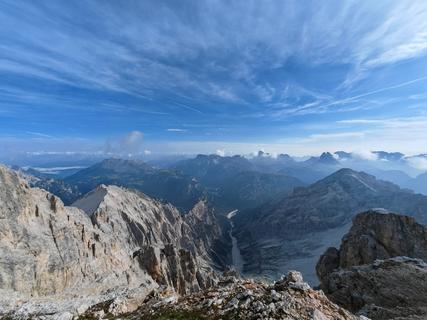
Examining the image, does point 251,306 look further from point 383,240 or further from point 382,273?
point 383,240

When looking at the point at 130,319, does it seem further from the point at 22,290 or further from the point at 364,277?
the point at 364,277

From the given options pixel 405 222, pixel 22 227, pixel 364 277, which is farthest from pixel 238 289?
pixel 405 222

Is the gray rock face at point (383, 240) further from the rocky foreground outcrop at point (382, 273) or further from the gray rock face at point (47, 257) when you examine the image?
the gray rock face at point (47, 257)

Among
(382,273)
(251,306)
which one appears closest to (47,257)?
(251,306)

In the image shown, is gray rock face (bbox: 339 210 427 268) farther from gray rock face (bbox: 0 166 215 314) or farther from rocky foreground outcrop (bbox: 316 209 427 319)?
gray rock face (bbox: 0 166 215 314)

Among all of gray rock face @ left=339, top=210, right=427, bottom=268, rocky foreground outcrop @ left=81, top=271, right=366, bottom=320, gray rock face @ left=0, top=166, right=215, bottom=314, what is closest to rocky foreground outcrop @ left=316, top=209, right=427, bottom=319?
gray rock face @ left=339, top=210, right=427, bottom=268

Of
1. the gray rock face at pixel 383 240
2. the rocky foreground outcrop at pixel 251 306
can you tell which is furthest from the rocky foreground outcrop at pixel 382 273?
the rocky foreground outcrop at pixel 251 306
